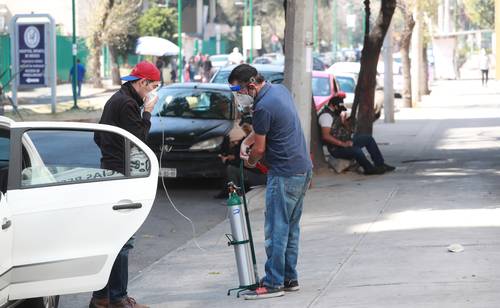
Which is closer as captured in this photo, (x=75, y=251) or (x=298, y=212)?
(x=75, y=251)

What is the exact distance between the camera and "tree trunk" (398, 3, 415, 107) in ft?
119

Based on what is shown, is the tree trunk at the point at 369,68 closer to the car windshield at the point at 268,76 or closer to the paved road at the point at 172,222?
the car windshield at the point at 268,76

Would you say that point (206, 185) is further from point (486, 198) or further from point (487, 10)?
point (487, 10)

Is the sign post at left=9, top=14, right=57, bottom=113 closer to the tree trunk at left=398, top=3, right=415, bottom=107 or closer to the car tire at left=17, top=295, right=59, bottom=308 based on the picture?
the tree trunk at left=398, top=3, right=415, bottom=107

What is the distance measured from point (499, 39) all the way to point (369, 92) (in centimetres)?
259

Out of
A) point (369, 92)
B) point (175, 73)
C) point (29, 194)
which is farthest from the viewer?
point (175, 73)

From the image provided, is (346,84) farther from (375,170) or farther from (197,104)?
(197,104)

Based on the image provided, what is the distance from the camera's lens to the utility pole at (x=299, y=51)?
15.4 metres

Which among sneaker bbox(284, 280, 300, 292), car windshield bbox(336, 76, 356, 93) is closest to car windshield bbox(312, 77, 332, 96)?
car windshield bbox(336, 76, 356, 93)

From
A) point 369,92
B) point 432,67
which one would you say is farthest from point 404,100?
point 432,67

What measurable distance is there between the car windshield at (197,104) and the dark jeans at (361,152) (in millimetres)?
1796

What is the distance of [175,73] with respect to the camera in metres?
59.5

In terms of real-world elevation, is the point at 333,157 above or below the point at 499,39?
below

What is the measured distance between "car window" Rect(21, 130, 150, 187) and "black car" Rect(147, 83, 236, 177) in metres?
7.30
